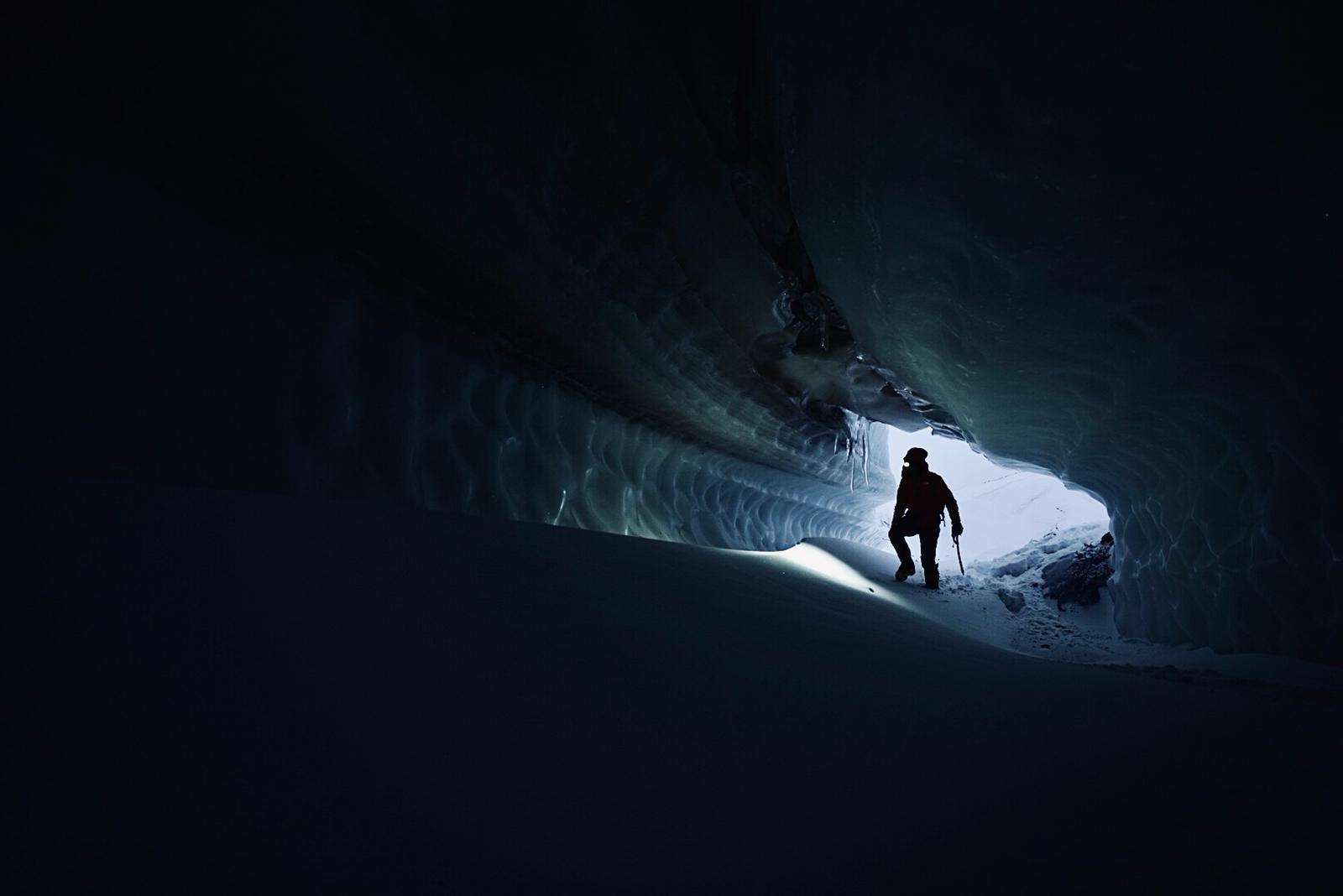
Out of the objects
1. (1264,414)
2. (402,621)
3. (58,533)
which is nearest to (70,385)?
(58,533)

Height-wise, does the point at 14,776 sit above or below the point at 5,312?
below

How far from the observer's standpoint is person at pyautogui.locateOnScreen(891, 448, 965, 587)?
223 inches

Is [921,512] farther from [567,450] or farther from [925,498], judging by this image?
[567,450]

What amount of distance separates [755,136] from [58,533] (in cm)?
314

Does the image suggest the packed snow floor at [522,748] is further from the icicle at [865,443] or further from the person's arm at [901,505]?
the icicle at [865,443]

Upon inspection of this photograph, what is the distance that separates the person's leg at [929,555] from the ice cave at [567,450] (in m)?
1.11

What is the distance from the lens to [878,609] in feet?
9.89

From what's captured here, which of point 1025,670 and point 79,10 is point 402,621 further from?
point 79,10

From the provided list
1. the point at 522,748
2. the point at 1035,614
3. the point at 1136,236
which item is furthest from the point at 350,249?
the point at 1035,614

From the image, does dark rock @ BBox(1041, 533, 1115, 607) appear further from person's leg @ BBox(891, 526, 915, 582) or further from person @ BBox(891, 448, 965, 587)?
person's leg @ BBox(891, 526, 915, 582)

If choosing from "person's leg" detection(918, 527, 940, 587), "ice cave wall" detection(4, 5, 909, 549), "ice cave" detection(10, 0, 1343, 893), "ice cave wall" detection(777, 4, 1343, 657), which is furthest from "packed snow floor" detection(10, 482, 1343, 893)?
"person's leg" detection(918, 527, 940, 587)

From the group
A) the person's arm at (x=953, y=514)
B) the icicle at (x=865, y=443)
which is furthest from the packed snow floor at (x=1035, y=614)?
the icicle at (x=865, y=443)

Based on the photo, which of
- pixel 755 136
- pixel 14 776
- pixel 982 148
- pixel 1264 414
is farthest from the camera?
pixel 755 136

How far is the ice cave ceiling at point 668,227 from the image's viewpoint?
1.77 meters
